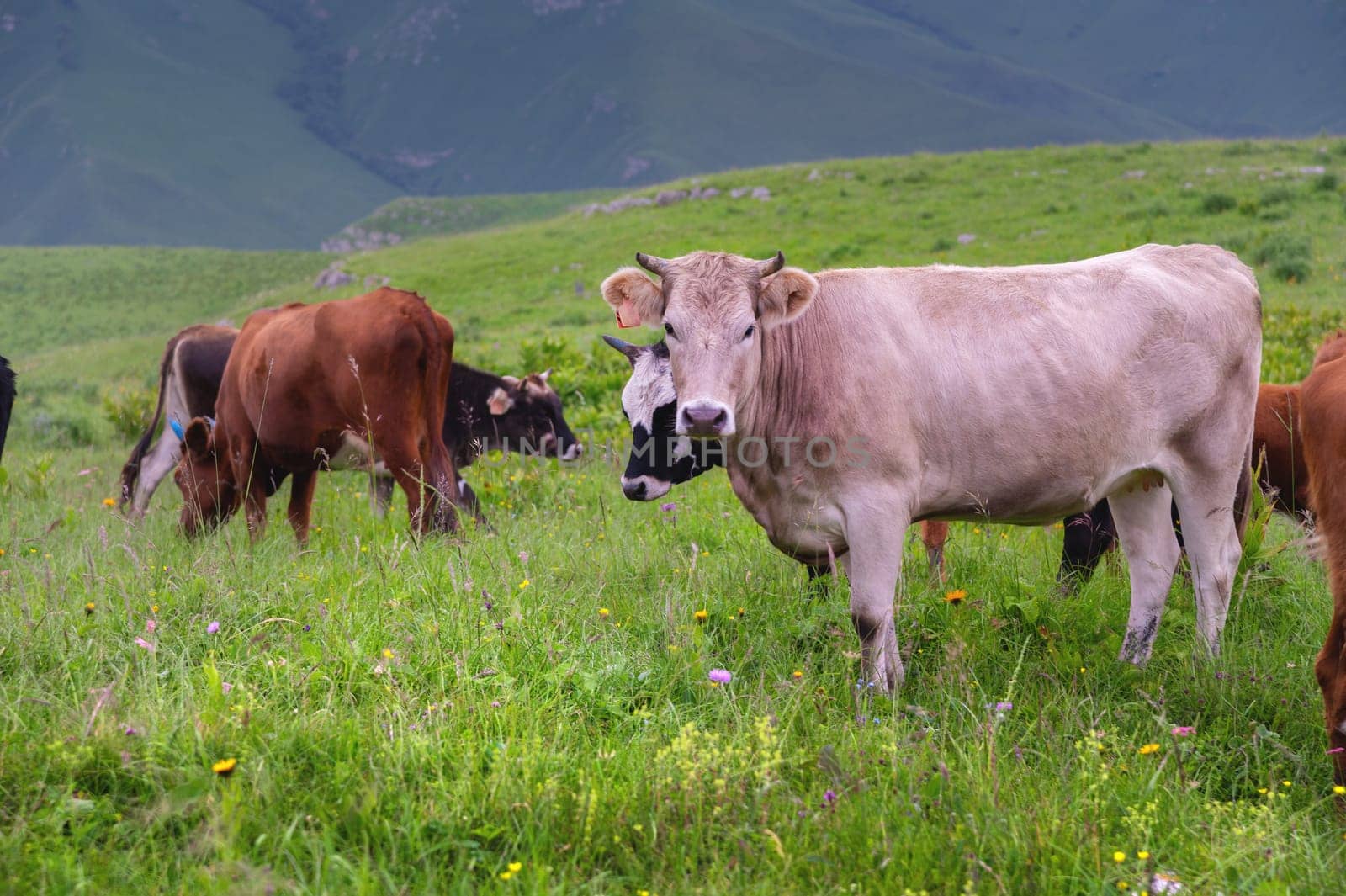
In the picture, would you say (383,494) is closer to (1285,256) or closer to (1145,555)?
(1145,555)

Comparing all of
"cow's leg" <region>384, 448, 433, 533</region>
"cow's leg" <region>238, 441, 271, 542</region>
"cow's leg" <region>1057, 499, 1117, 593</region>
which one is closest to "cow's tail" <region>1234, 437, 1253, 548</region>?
"cow's leg" <region>1057, 499, 1117, 593</region>

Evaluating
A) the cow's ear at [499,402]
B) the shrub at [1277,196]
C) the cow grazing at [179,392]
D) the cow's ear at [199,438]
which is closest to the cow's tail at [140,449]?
the cow grazing at [179,392]

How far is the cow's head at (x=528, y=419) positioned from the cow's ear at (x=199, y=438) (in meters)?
3.40

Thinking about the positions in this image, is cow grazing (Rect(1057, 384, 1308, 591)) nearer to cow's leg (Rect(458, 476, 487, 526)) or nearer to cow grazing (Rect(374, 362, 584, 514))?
cow's leg (Rect(458, 476, 487, 526))

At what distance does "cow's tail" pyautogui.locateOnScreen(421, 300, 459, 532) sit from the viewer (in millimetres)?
6938

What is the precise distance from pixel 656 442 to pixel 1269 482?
381cm

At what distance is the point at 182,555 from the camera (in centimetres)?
555

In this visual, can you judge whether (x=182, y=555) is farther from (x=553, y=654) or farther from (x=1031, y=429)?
(x=1031, y=429)

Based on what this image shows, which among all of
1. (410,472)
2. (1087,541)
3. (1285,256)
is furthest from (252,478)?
(1285,256)

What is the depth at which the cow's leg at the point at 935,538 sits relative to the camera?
5.68 meters

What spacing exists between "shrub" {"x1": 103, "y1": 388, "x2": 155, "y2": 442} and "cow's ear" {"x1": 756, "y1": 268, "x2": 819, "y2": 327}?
40.8 ft

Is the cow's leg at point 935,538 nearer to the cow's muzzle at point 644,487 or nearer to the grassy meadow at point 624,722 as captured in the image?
the grassy meadow at point 624,722

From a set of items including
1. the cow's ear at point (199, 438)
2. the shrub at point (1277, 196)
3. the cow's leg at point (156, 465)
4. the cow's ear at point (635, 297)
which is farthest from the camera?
the shrub at point (1277, 196)

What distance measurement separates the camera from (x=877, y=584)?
4.20m
